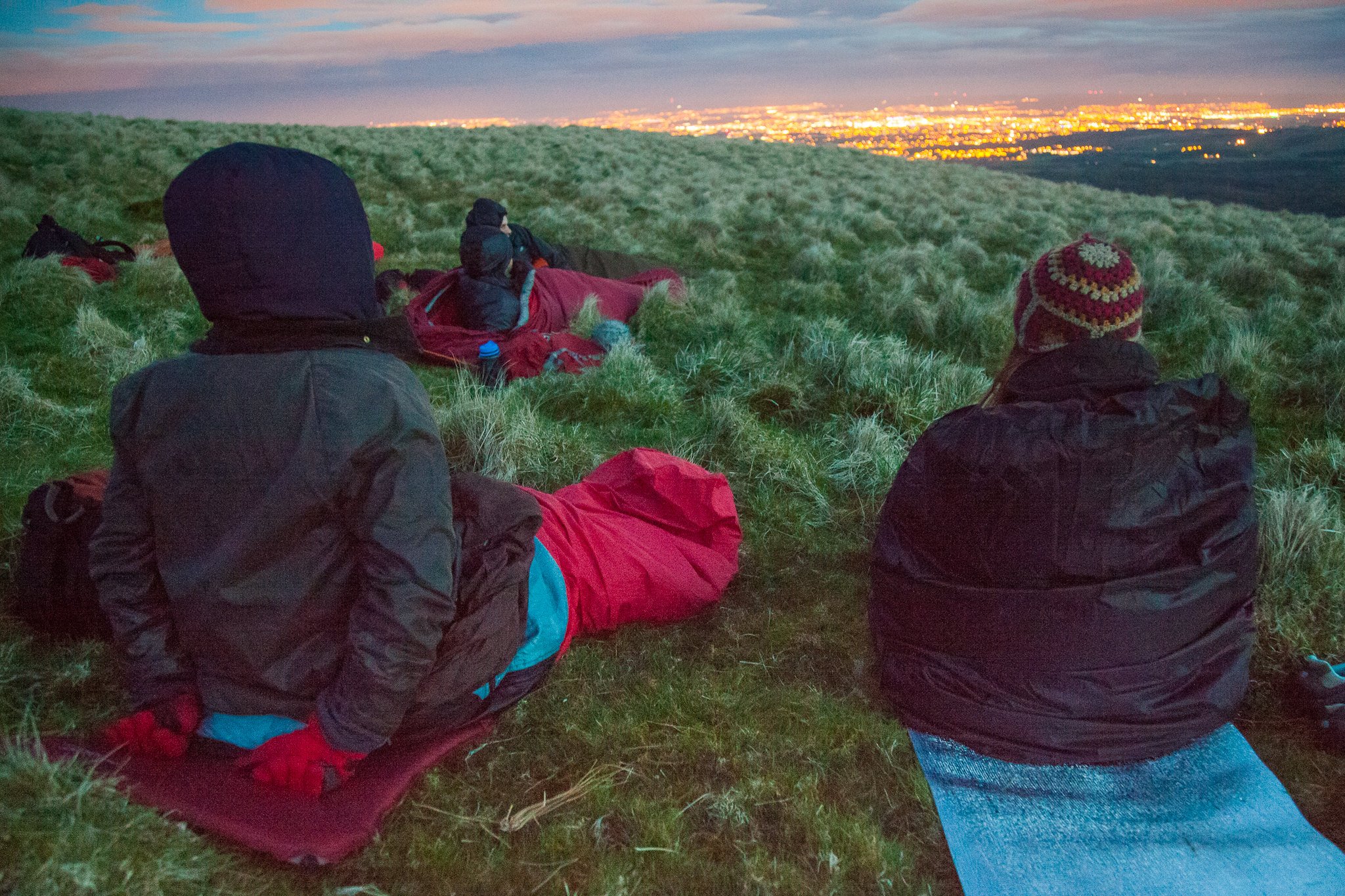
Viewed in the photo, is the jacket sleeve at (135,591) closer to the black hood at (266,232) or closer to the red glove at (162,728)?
the red glove at (162,728)

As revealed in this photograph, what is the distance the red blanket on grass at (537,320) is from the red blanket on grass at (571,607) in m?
2.38

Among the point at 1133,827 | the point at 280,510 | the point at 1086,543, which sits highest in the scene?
the point at 280,510

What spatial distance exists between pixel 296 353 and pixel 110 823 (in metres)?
1.10

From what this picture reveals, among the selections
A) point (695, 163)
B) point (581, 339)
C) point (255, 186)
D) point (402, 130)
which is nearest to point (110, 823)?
point (255, 186)

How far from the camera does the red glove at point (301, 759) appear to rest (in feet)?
6.27

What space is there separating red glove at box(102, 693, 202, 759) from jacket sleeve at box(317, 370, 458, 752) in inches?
15.9

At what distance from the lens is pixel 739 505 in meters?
3.90

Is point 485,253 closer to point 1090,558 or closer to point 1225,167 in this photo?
point 1090,558

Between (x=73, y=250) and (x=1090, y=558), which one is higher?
(x=73, y=250)

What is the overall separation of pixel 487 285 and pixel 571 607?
150 inches

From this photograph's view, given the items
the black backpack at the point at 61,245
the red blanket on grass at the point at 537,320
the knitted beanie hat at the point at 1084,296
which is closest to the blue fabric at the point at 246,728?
the knitted beanie hat at the point at 1084,296

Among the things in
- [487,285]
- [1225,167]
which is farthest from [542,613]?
[1225,167]

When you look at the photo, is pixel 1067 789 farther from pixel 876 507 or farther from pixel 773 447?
pixel 773 447

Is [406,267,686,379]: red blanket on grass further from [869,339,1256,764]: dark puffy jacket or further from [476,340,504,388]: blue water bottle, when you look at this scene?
[869,339,1256,764]: dark puffy jacket
